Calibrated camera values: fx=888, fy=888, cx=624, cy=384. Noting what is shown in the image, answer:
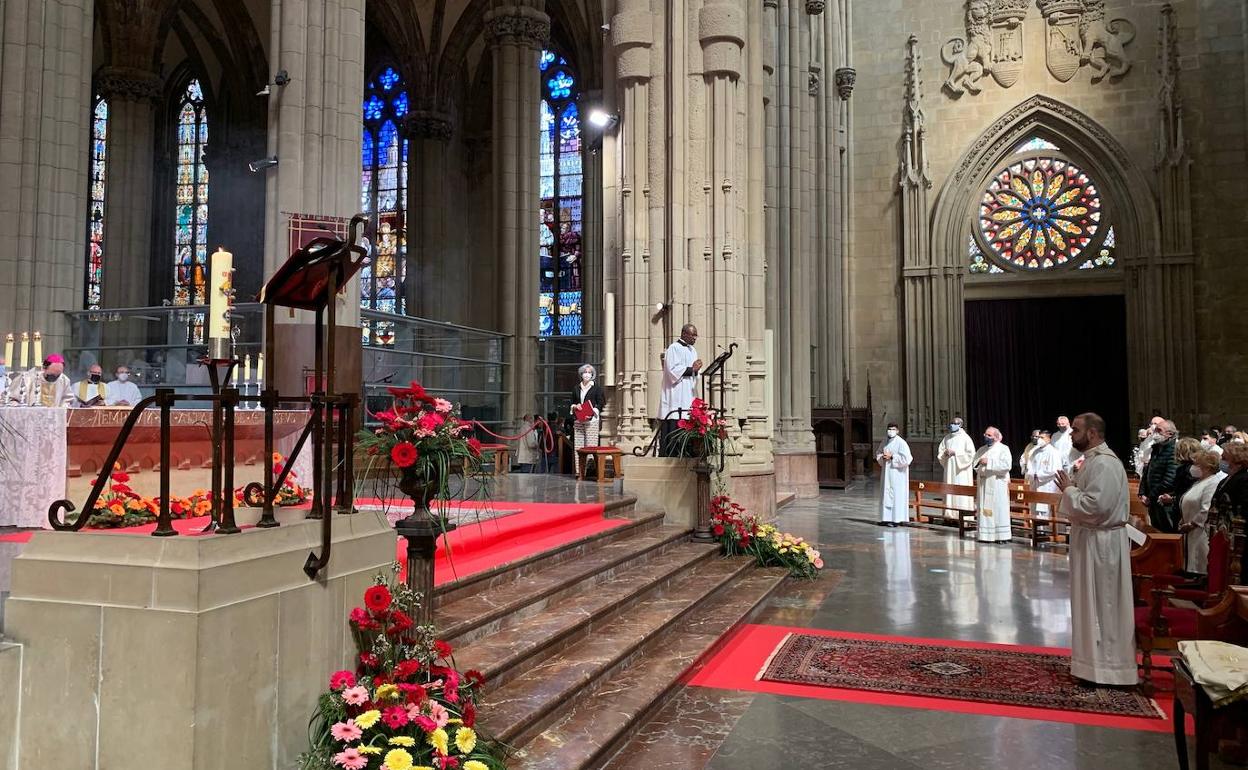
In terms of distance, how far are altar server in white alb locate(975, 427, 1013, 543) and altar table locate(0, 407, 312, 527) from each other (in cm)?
1018

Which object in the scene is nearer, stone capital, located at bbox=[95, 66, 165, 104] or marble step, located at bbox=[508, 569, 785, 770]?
marble step, located at bbox=[508, 569, 785, 770]

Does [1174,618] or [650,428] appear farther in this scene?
[650,428]

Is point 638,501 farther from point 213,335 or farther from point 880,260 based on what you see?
point 880,260

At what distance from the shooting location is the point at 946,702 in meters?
5.61

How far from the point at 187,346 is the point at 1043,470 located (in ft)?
44.1

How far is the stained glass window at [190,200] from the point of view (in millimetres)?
26469

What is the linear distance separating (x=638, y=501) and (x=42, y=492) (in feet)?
19.3

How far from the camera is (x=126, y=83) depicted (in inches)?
833

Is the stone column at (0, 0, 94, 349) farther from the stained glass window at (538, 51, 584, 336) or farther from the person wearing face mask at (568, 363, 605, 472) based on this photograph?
the stained glass window at (538, 51, 584, 336)

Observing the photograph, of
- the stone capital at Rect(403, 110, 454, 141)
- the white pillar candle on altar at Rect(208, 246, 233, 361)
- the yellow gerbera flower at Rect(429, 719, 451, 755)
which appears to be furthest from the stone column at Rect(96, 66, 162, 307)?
the yellow gerbera flower at Rect(429, 719, 451, 755)

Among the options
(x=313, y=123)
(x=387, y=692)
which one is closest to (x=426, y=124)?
(x=313, y=123)

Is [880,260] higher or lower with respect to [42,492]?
higher

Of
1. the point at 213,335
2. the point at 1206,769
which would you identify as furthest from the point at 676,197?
the point at 1206,769

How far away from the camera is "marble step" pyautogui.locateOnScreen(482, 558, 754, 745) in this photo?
4473 millimetres
